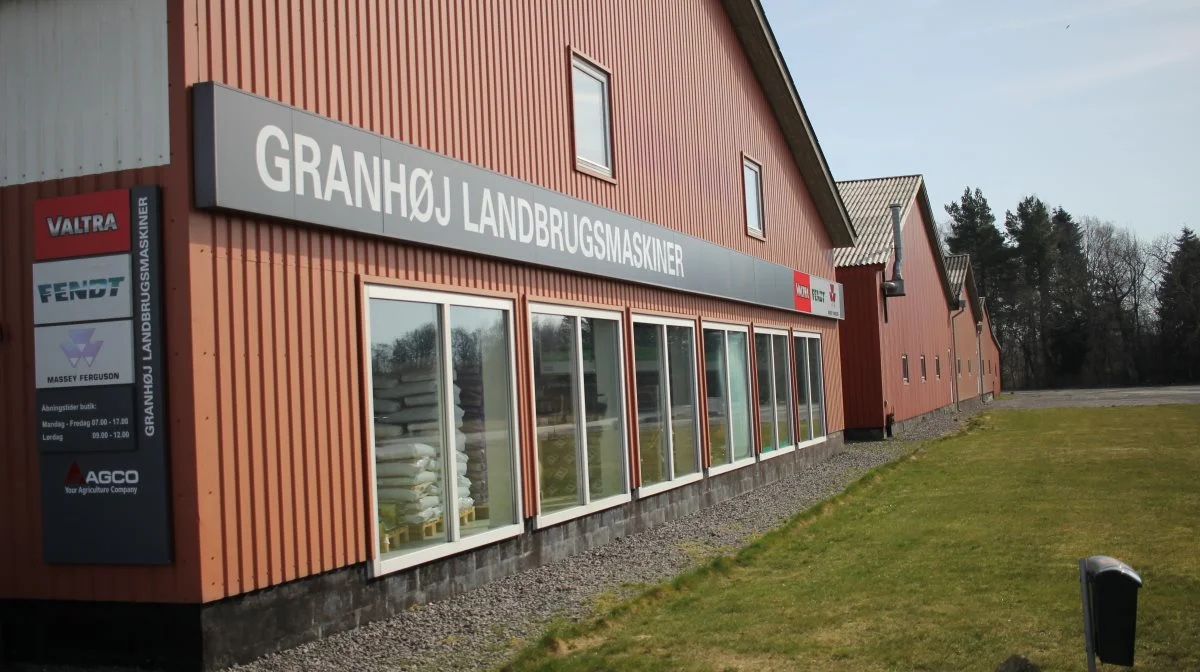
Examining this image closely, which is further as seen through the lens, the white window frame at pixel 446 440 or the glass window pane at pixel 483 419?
the glass window pane at pixel 483 419

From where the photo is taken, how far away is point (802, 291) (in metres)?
19.9

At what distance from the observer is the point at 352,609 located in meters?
7.14

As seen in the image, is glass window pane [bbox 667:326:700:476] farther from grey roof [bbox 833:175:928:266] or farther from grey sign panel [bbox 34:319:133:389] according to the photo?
grey roof [bbox 833:175:928:266]

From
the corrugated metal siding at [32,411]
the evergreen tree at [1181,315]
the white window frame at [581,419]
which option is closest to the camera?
the corrugated metal siding at [32,411]

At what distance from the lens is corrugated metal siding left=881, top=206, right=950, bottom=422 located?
92.8 feet

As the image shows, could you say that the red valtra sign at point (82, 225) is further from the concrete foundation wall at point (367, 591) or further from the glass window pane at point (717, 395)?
the glass window pane at point (717, 395)

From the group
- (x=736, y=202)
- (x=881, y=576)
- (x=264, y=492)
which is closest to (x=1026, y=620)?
(x=881, y=576)

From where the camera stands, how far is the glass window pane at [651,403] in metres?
12.4

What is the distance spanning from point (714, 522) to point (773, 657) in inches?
250

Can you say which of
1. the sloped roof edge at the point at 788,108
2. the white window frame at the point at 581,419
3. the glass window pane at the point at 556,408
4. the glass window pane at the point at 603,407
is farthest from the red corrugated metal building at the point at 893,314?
the glass window pane at the point at 556,408

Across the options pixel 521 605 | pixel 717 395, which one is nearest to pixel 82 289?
pixel 521 605

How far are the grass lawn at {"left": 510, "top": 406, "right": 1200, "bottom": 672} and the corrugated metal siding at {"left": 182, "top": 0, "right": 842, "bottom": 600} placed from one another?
179cm

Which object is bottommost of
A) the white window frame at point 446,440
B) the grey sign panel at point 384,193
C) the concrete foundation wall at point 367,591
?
the concrete foundation wall at point 367,591

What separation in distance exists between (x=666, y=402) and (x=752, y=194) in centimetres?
571
